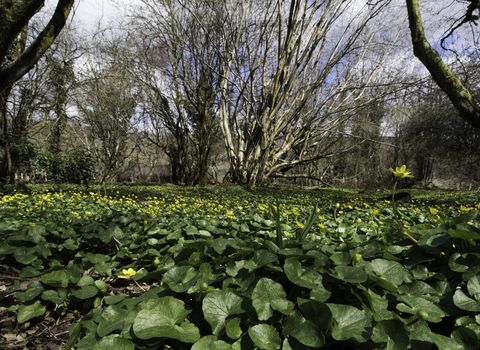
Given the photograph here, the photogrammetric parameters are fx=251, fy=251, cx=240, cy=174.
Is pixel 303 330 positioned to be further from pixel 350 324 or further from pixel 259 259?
pixel 259 259

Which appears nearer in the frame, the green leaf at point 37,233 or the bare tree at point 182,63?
the green leaf at point 37,233

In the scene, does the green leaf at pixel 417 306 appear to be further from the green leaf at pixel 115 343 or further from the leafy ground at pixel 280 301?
the green leaf at pixel 115 343

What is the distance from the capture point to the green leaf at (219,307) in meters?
0.80

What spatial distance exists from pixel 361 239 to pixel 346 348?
0.66m

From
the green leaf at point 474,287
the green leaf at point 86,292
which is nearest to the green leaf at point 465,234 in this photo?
the green leaf at point 474,287

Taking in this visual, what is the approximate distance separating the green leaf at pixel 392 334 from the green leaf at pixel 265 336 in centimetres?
28

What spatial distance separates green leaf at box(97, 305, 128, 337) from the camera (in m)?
0.83

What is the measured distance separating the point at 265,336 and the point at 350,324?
0.26 m

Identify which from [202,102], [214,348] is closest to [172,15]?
[202,102]

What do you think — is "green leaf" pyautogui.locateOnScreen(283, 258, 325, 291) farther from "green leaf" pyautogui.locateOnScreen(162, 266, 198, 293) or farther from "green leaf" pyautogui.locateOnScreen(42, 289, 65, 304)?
"green leaf" pyautogui.locateOnScreen(42, 289, 65, 304)

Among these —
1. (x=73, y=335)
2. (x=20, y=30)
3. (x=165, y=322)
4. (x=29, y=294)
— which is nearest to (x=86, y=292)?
(x=29, y=294)

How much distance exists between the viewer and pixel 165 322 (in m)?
0.80

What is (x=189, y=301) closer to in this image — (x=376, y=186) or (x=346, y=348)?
(x=346, y=348)

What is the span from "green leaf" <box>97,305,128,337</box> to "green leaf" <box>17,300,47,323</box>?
0.61 meters
